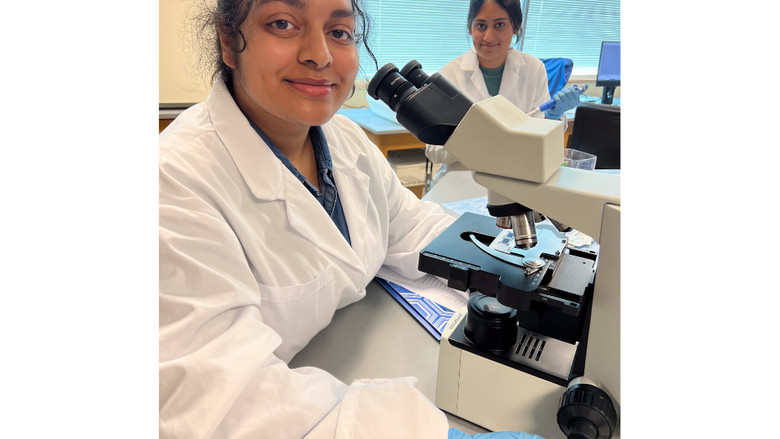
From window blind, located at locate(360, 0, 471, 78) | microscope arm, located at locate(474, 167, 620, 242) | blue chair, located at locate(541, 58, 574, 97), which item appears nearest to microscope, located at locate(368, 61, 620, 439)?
microscope arm, located at locate(474, 167, 620, 242)

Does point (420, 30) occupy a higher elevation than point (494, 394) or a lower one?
higher

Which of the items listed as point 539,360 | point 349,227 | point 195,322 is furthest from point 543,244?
point 195,322

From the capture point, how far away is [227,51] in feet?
3.08

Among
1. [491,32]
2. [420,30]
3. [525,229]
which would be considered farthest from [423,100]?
[420,30]

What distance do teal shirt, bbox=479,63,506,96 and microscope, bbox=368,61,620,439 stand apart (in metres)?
2.22

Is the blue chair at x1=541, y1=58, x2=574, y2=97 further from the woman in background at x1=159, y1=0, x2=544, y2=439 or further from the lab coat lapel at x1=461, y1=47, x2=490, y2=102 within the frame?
the woman in background at x1=159, y1=0, x2=544, y2=439

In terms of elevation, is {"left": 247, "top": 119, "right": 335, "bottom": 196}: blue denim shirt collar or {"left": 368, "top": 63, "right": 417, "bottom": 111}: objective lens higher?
{"left": 368, "top": 63, "right": 417, "bottom": 111}: objective lens

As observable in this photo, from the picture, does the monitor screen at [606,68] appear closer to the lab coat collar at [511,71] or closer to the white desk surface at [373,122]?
the lab coat collar at [511,71]

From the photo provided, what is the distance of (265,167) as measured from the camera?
907 mm

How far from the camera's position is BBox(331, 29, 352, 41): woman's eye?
915mm

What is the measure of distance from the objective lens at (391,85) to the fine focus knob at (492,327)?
0.37m

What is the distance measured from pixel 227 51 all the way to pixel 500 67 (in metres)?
2.26

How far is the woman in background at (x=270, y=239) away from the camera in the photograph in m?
0.65

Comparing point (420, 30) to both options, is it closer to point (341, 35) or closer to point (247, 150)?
point (341, 35)
